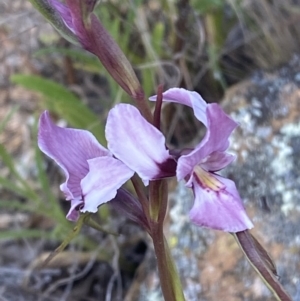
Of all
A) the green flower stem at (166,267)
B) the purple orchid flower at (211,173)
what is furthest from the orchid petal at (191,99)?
the green flower stem at (166,267)

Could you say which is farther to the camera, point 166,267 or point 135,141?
point 166,267

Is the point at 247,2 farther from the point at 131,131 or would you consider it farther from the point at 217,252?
the point at 131,131

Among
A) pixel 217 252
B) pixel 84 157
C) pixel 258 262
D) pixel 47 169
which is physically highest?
pixel 84 157

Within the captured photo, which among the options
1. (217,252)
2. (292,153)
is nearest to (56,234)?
(217,252)

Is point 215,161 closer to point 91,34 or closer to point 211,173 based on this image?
point 211,173

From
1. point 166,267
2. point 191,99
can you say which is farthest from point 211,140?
point 166,267

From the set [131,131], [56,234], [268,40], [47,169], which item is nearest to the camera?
[131,131]

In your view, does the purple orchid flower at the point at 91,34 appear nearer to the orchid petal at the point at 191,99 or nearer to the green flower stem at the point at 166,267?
the orchid petal at the point at 191,99

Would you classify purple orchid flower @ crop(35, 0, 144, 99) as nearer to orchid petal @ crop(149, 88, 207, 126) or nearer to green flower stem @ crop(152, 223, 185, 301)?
orchid petal @ crop(149, 88, 207, 126)
